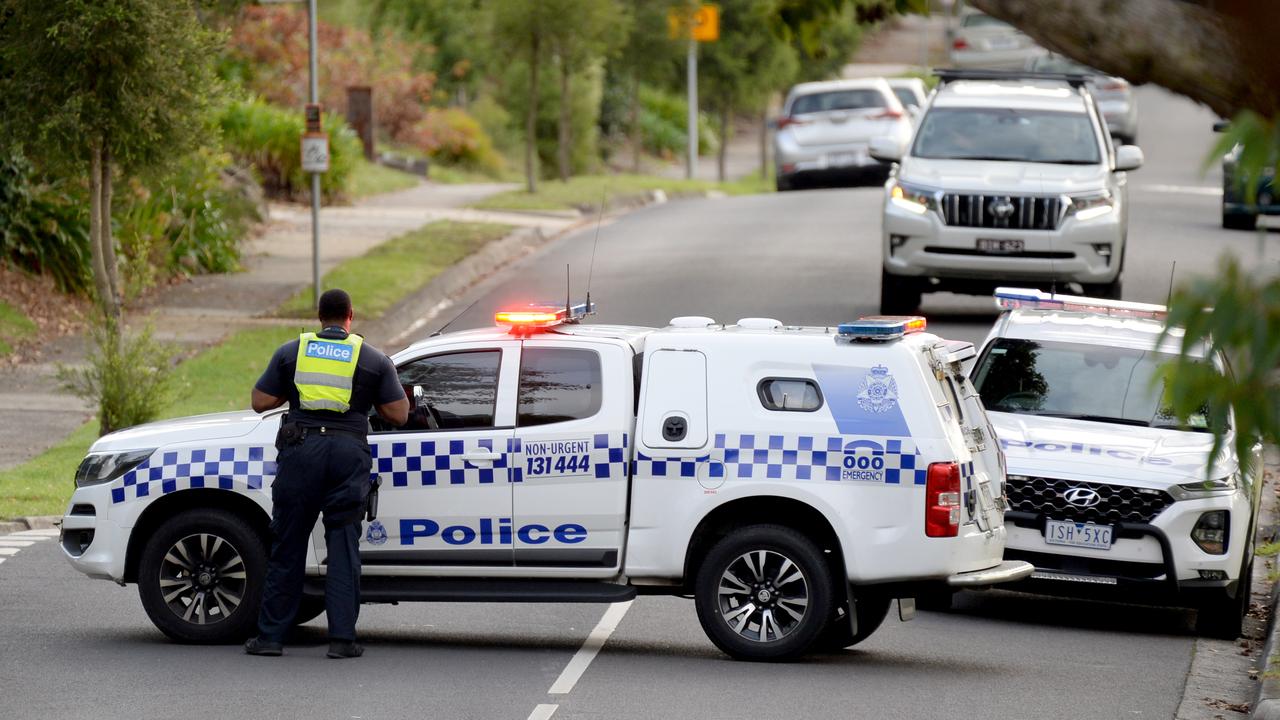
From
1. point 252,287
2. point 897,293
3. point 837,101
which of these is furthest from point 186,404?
point 837,101

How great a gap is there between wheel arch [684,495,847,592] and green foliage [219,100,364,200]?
71.1 ft

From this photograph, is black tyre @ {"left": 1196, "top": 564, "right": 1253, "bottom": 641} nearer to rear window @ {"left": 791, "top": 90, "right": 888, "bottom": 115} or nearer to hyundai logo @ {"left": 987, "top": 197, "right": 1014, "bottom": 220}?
hyundai logo @ {"left": 987, "top": 197, "right": 1014, "bottom": 220}

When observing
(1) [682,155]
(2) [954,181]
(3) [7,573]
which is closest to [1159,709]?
(3) [7,573]

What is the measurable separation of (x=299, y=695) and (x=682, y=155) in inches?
1839

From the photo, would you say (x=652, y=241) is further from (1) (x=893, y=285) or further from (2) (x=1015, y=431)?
(2) (x=1015, y=431)

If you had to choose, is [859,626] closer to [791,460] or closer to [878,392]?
[791,460]

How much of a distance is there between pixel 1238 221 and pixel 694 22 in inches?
539

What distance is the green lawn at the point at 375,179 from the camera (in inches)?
1303

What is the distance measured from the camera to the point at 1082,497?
35.0 feet

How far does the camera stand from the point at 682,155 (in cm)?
5475

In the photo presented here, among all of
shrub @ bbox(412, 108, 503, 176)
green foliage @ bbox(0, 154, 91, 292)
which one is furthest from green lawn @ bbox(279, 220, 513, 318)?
shrub @ bbox(412, 108, 503, 176)

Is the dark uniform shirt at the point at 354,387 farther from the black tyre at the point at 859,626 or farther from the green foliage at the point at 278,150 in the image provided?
the green foliage at the point at 278,150

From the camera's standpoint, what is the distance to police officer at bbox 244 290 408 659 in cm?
930

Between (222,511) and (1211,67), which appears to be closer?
(1211,67)
